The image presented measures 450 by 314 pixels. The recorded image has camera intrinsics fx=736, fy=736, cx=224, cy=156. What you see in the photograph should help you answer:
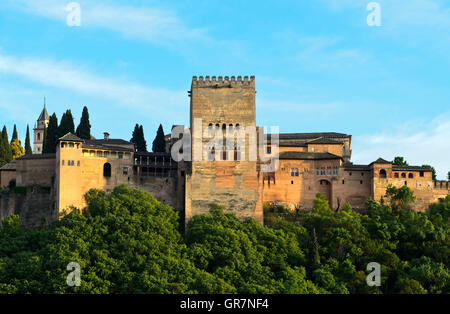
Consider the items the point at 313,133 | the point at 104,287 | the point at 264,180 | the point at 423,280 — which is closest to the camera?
the point at 104,287

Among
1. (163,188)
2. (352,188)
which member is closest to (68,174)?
(163,188)

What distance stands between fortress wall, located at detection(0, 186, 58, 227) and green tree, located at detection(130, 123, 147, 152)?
16.0 m

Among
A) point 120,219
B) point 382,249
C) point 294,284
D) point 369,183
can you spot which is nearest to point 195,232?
point 120,219

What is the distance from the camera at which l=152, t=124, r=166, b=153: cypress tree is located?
88.4 metres

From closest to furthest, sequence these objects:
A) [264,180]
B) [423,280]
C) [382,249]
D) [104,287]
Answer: [104,287]
[423,280]
[382,249]
[264,180]

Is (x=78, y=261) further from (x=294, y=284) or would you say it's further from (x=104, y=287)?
(x=294, y=284)

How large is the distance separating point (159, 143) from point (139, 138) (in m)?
2.56

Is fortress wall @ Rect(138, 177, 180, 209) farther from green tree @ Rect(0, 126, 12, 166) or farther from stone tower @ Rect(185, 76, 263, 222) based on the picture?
green tree @ Rect(0, 126, 12, 166)

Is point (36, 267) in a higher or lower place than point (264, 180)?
lower

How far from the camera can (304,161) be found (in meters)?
77.6

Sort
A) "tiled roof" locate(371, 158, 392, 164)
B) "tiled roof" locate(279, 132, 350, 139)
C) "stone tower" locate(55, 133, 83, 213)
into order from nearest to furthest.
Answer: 1. "stone tower" locate(55, 133, 83, 213)
2. "tiled roof" locate(371, 158, 392, 164)
3. "tiled roof" locate(279, 132, 350, 139)

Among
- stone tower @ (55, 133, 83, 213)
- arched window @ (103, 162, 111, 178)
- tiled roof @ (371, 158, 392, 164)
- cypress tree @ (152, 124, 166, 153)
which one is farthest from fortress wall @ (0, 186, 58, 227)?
tiled roof @ (371, 158, 392, 164)

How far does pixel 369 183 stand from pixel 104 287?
3408 centimetres
